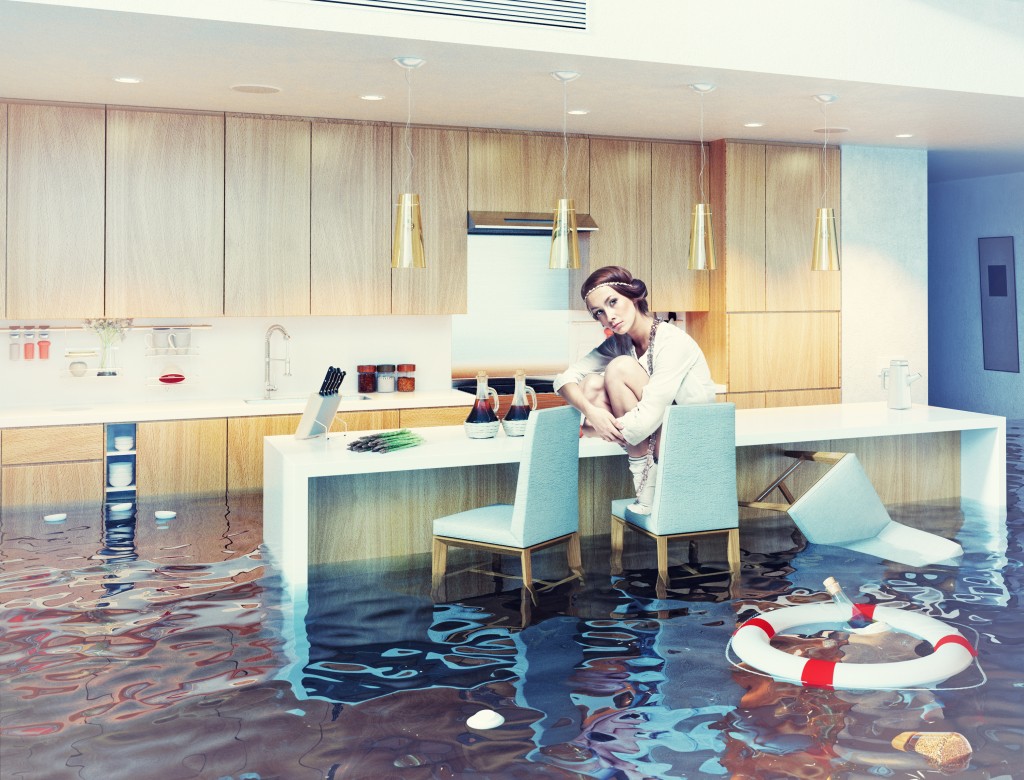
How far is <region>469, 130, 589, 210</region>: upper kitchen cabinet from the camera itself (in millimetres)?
6711

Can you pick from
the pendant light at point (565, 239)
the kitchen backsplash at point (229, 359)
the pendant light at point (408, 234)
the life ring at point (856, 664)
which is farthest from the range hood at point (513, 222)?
the life ring at point (856, 664)

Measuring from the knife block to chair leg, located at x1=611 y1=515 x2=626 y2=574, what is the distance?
1.37 m

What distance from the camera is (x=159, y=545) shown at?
200 inches

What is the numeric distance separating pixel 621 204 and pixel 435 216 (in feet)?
4.35

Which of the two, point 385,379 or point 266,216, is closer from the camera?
point 266,216

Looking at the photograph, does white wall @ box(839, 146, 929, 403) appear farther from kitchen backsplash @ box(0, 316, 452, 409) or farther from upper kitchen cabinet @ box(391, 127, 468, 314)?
kitchen backsplash @ box(0, 316, 452, 409)

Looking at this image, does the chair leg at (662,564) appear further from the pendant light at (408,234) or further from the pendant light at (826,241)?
the pendant light at (826,241)

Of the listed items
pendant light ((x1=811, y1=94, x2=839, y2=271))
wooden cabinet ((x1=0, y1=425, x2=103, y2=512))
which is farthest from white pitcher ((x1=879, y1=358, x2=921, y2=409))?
wooden cabinet ((x1=0, y1=425, x2=103, y2=512))

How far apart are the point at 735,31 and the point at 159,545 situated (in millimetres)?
3728

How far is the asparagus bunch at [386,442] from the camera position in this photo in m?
4.52

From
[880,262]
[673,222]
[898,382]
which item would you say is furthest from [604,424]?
[880,262]

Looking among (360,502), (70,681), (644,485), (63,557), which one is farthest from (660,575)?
(63,557)

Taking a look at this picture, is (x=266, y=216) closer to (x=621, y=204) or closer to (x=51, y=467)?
(x=51, y=467)

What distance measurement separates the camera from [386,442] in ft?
14.9
